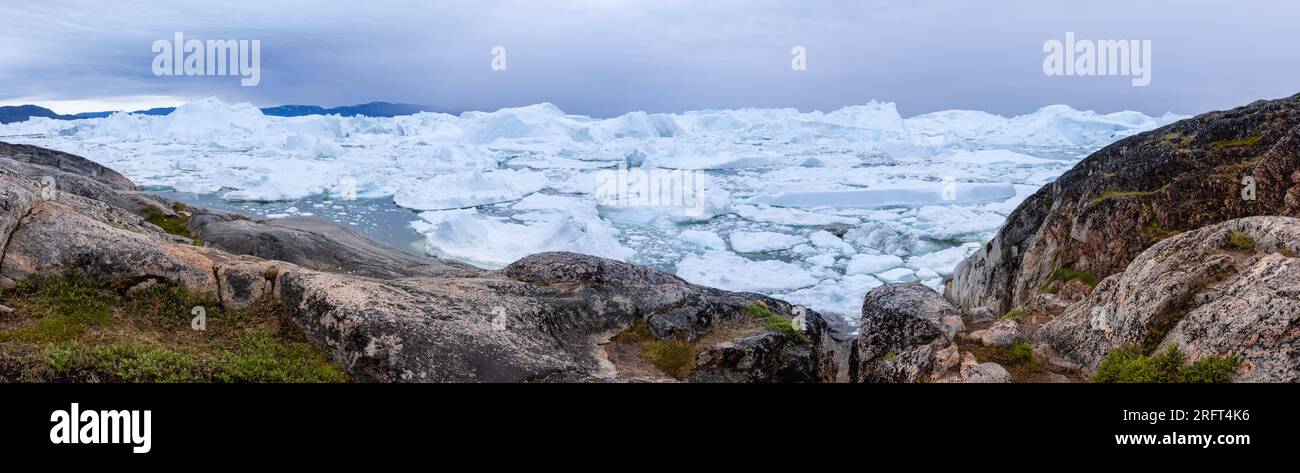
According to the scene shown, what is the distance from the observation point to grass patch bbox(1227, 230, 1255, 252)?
706 centimetres

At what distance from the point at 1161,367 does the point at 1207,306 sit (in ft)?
2.61

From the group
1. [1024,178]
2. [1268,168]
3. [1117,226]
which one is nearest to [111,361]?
Answer: [1117,226]

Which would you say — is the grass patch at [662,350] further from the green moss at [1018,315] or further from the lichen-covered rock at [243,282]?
the lichen-covered rock at [243,282]

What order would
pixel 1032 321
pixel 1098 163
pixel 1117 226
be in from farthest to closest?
pixel 1098 163, pixel 1117 226, pixel 1032 321

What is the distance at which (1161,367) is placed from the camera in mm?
6039

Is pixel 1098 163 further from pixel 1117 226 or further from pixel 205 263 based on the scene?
pixel 205 263

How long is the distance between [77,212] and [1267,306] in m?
12.9

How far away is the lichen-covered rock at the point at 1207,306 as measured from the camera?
5.55 meters

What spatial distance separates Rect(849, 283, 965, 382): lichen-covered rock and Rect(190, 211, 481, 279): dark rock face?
8.28 m

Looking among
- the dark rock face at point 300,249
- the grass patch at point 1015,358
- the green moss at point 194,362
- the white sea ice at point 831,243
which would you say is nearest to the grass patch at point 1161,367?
the grass patch at point 1015,358

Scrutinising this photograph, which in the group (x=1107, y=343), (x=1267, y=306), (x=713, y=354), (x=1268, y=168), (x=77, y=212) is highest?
(x=1268, y=168)

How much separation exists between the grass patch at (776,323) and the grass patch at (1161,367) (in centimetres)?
495

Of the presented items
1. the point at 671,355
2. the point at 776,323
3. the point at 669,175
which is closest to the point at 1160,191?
the point at 776,323

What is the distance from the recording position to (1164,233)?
11.0 m
